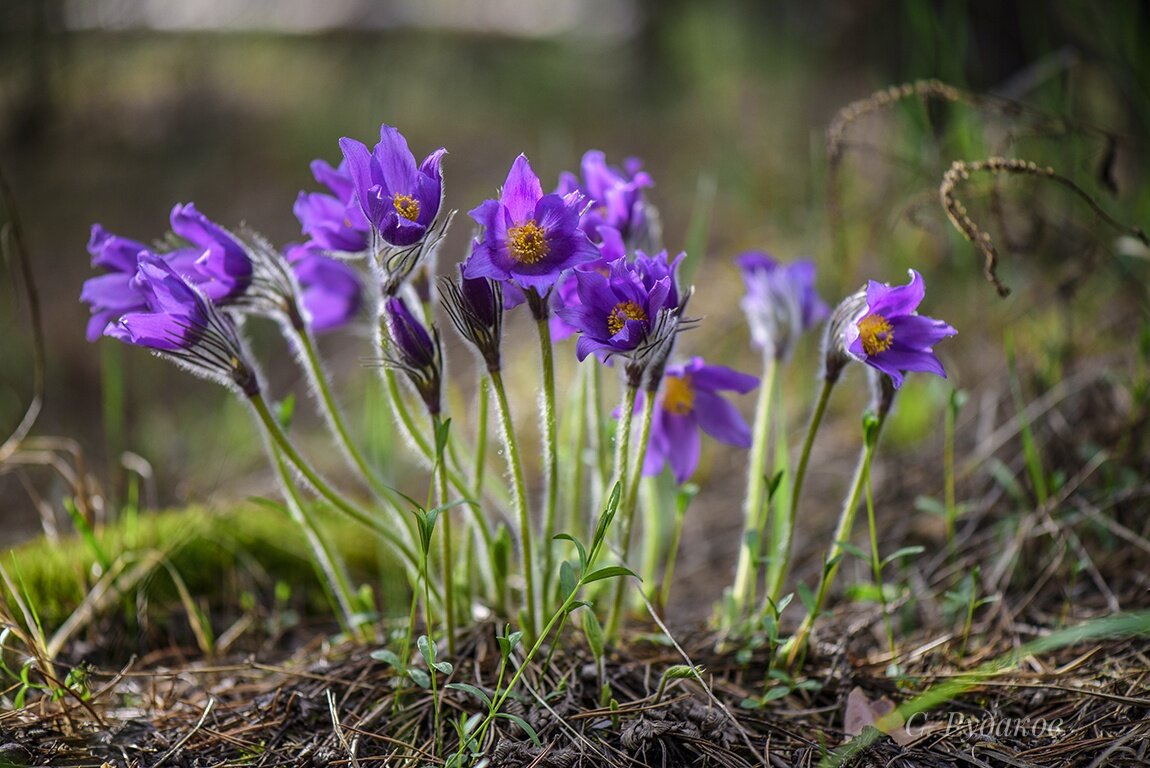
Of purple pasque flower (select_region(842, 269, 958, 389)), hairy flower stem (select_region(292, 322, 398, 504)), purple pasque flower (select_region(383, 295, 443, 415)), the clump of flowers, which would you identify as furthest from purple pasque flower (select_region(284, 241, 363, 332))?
purple pasque flower (select_region(842, 269, 958, 389))

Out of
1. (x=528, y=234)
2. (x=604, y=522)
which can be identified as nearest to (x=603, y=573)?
(x=604, y=522)

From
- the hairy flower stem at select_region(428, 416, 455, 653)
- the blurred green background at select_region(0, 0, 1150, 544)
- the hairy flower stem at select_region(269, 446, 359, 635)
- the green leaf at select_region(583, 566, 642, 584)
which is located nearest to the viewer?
the green leaf at select_region(583, 566, 642, 584)

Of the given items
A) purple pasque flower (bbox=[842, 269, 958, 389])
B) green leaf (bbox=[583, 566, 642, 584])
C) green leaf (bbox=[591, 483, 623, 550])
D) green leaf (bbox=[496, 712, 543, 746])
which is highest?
purple pasque flower (bbox=[842, 269, 958, 389])

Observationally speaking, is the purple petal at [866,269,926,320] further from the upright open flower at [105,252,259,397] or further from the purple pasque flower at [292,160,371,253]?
the upright open flower at [105,252,259,397]

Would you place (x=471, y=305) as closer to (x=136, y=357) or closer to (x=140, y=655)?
(x=140, y=655)

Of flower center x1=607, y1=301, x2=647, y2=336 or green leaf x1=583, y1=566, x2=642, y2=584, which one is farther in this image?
flower center x1=607, y1=301, x2=647, y2=336

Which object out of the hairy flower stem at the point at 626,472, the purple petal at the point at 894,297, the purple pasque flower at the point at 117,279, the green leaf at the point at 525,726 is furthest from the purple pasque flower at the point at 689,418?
the purple pasque flower at the point at 117,279

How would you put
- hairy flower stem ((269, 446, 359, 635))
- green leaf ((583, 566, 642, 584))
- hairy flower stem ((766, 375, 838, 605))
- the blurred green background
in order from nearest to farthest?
green leaf ((583, 566, 642, 584)) → hairy flower stem ((766, 375, 838, 605)) → hairy flower stem ((269, 446, 359, 635)) → the blurred green background
